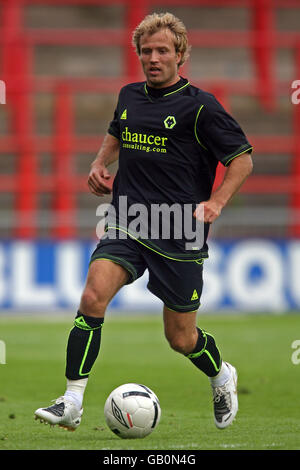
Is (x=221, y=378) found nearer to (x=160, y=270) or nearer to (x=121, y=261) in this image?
(x=160, y=270)

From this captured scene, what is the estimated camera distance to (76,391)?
5762mm

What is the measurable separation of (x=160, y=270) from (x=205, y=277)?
822 centimetres

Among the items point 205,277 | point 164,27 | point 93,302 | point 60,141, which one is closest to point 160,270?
point 93,302

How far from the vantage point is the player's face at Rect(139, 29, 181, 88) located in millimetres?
6012

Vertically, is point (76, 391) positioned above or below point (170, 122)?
below

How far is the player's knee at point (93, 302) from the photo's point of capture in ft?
18.9

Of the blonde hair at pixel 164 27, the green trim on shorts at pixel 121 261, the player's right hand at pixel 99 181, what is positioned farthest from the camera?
the player's right hand at pixel 99 181

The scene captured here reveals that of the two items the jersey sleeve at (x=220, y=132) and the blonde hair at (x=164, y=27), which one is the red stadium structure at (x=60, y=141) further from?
the jersey sleeve at (x=220, y=132)

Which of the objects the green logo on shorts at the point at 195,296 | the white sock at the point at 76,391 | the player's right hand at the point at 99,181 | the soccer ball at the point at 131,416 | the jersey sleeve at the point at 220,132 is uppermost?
the jersey sleeve at the point at 220,132

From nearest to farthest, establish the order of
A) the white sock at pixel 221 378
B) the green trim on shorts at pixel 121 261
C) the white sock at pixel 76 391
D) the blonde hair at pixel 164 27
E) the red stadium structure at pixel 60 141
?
the white sock at pixel 76 391 → the green trim on shorts at pixel 121 261 → the blonde hair at pixel 164 27 → the white sock at pixel 221 378 → the red stadium structure at pixel 60 141

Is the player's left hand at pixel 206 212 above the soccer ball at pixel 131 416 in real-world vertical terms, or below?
above

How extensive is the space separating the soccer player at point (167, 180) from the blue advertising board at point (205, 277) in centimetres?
798

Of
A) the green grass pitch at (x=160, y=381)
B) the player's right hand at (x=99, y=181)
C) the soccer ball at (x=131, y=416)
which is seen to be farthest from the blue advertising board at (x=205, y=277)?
the soccer ball at (x=131, y=416)

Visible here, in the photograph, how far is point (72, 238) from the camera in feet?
49.9
